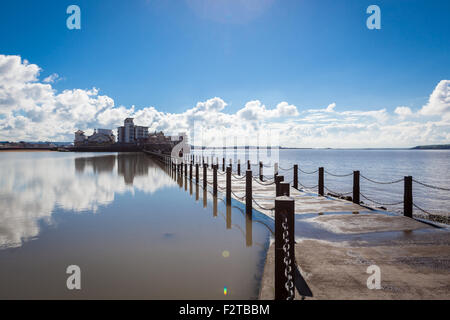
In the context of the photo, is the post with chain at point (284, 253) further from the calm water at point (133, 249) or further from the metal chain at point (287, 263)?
the calm water at point (133, 249)

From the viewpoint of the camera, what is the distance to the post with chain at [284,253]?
12.6 feet

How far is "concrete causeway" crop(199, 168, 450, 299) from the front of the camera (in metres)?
4.21

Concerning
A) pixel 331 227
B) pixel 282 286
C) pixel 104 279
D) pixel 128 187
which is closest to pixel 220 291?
pixel 282 286

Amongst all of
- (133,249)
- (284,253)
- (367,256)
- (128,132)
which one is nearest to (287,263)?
(284,253)

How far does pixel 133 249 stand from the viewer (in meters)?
6.86

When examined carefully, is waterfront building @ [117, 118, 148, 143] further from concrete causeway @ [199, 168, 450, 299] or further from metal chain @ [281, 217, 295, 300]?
metal chain @ [281, 217, 295, 300]

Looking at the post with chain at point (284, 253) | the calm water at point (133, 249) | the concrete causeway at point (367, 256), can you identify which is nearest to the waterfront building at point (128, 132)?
the calm water at point (133, 249)

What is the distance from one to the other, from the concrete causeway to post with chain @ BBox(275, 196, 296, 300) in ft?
1.17

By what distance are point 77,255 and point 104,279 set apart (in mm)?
1837

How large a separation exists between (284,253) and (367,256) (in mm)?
2887

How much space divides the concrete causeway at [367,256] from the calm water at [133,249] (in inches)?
38.2

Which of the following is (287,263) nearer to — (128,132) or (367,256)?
(367,256)

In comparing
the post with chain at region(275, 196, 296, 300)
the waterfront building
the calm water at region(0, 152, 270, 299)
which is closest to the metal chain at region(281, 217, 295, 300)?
the post with chain at region(275, 196, 296, 300)
